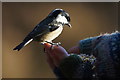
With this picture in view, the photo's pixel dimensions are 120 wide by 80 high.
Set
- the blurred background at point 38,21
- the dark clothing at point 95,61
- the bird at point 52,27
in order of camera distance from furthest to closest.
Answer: the blurred background at point 38,21 → the bird at point 52,27 → the dark clothing at point 95,61

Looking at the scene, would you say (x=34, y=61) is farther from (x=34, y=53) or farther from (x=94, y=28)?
(x=94, y=28)

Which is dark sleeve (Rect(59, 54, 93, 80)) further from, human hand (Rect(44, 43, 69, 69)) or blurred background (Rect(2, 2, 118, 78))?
blurred background (Rect(2, 2, 118, 78))

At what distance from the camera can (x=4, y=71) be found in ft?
7.31

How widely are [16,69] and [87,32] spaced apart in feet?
2.68

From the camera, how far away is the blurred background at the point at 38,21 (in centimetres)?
218

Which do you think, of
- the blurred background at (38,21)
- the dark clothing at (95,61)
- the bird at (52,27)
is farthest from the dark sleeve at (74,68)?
the blurred background at (38,21)

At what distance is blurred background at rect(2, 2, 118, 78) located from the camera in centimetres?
218

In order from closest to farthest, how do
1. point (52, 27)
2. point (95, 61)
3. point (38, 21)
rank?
point (95, 61) → point (52, 27) → point (38, 21)

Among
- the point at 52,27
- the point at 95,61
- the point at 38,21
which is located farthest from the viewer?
the point at 38,21

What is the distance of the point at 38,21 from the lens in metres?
2.18

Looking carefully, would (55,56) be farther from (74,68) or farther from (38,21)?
(38,21)

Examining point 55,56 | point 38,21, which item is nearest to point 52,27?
point 55,56

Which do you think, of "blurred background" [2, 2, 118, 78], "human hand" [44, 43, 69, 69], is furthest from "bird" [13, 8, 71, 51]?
"blurred background" [2, 2, 118, 78]

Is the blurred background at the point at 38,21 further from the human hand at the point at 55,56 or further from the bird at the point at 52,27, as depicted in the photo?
the human hand at the point at 55,56
